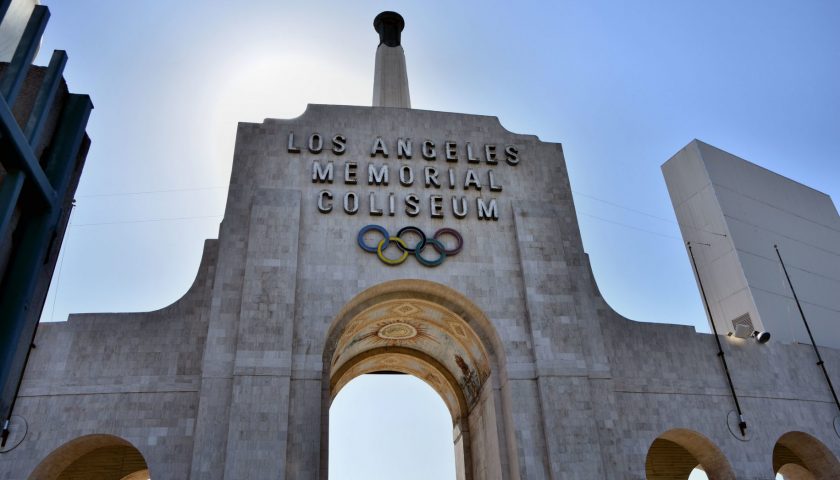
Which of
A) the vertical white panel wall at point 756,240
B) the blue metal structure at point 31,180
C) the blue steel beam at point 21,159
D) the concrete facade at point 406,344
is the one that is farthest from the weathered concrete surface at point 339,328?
the blue steel beam at point 21,159

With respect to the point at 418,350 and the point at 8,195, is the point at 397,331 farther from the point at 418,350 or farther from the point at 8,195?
the point at 8,195

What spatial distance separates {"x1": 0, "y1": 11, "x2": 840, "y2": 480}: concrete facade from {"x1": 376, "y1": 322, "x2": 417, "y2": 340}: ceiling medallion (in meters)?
0.12

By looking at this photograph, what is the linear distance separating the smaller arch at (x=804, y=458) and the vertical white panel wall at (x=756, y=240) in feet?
18.4

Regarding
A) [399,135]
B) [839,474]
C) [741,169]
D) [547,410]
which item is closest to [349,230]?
[399,135]

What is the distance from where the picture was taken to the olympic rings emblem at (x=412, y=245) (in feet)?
76.9

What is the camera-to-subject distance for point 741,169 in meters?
35.3

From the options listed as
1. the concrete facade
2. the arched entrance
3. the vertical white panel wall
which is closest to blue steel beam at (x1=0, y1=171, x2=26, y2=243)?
the concrete facade

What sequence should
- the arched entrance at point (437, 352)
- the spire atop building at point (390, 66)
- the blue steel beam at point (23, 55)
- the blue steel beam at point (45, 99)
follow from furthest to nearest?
1. the spire atop building at point (390, 66)
2. the arched entrance at point (437, 352)
3. the blue steel beam at point (45, 99)
4. the blue steel beam at point (23, 55)

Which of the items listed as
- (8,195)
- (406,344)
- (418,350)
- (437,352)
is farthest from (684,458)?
(8,195)

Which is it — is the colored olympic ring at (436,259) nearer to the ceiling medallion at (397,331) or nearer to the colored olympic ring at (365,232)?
the colored olympic ring at (365,232)

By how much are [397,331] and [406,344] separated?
186cm

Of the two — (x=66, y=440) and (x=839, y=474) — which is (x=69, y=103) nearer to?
(x=66, y=440)

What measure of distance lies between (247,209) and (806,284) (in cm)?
2784

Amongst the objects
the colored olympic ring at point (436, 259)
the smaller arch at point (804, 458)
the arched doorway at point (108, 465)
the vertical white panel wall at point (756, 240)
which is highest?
the vertical white panel wall at point (756, 240)
